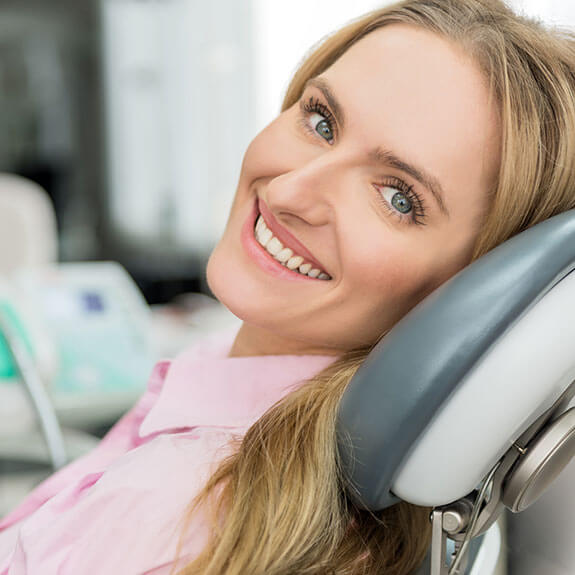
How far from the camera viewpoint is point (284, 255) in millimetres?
768

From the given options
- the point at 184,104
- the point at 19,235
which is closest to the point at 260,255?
the point at 19,235

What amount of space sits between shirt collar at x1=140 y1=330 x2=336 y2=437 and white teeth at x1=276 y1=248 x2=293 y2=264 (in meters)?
0.10

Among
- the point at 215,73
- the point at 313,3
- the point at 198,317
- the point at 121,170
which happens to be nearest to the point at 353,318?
the point at 198,317

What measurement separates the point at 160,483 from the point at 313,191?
0.30 meters

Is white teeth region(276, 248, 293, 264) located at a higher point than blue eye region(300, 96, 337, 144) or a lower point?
lower

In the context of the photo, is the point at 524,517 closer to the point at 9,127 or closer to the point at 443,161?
the point at 443,161

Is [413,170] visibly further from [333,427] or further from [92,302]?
[92,302]

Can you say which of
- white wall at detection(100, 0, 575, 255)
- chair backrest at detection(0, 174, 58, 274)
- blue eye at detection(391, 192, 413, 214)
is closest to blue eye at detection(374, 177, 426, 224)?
blue eye at detection(391, 192, 413, 214)

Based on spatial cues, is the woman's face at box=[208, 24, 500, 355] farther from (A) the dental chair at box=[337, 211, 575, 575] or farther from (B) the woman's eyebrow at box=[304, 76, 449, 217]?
(A) the dental chair at box=[337, 211, 575, 575]

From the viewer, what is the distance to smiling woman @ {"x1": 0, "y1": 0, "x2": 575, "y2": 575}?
61cm

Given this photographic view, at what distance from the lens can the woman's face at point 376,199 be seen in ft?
2.33

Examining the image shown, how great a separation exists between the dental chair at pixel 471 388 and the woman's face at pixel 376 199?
146 millimetres

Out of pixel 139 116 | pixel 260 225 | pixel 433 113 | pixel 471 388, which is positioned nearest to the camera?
pixel 471 388

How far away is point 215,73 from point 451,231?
310 cm
